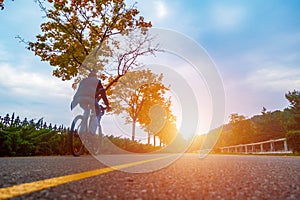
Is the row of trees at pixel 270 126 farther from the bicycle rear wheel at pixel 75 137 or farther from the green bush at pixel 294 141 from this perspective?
the bicycle rear wheel at pixel 75 137

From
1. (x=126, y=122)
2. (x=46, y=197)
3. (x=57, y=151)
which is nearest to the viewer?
(x=46, y=197)

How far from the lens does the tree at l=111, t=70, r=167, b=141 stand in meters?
20.8

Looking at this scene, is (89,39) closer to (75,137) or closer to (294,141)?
(75,137)

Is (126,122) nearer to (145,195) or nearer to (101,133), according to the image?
(101,133)

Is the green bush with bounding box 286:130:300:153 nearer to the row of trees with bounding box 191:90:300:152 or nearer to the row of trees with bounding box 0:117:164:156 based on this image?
the row of trees with bounding box 191:90:300:152

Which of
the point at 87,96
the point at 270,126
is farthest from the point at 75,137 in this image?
the point at 270,126

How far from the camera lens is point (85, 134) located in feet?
20.5

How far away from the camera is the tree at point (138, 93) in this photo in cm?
2081

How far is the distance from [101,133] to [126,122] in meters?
16.4

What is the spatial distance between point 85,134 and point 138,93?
50.7 feet

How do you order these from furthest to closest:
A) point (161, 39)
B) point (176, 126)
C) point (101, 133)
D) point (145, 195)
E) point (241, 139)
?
point (241, 139) < point (176, 126) < point (161, 39) < point (101, 133) < point (145, 195)

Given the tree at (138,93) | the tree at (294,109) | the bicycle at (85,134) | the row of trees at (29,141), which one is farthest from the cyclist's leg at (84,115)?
the tree at (294,109)

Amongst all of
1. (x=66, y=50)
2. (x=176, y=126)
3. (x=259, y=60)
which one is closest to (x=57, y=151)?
(x=66, y=50)

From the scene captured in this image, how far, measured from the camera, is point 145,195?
Result: 181 centimetres
